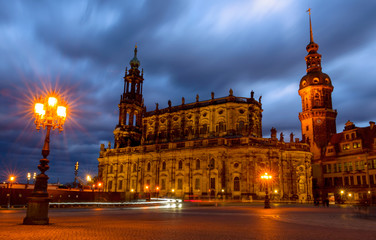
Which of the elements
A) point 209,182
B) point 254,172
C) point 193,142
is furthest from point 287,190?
point 193,142

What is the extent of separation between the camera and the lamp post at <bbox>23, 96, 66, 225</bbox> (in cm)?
1338

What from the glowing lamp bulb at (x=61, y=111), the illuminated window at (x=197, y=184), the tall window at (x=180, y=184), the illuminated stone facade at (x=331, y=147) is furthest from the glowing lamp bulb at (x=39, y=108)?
the illuminated stone facade at (x=331, y=147)

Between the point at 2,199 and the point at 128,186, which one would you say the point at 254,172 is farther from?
the point at 2,199

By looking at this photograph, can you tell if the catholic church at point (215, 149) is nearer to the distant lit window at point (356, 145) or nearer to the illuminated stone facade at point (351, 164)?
the illuminated stone facade at point (351, 164)

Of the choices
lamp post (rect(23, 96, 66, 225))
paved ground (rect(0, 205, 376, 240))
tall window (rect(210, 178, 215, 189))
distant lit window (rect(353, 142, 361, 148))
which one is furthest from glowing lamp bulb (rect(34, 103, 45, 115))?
distant lit window (rect(353, 142, 361, 148))

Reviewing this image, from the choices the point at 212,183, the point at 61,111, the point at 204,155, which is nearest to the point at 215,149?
the point at 204,155

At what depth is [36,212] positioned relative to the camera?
1338 cm

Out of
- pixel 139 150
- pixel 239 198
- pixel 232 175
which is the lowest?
pixel 239 198

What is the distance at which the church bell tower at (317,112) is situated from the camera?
70.1m

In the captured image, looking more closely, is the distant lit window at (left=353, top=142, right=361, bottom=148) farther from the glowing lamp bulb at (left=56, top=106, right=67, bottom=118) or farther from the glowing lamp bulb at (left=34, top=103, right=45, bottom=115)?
the glowing lamp bulb at (left=34, top=103, right=45, bottom=115)

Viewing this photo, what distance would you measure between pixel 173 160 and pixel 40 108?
47973mm

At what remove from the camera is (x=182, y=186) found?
6066cm

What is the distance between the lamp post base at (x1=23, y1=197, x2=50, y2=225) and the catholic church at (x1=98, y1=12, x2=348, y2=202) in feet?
111

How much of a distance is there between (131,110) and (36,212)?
67201 millimetres
